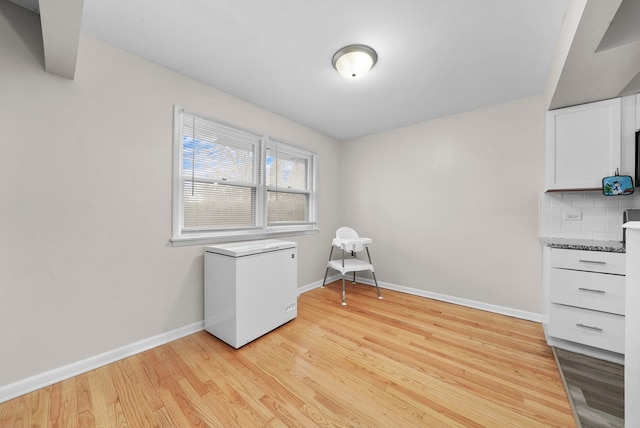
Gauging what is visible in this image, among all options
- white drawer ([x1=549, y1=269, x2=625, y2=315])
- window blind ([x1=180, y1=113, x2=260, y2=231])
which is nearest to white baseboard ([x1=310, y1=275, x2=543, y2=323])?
white drawer ([x1=549, y1=269, x2=625, y2=315])

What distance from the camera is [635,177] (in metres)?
1.78

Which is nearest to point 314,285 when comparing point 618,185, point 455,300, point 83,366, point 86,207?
point 455,300

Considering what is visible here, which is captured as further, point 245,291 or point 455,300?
point 455,300

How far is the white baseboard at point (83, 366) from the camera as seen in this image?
1362 millimetres

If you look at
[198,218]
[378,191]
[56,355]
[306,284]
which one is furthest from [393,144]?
[56,355]

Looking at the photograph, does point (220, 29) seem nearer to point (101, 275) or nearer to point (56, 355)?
point (101, 275)

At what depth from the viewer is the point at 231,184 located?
2451mm

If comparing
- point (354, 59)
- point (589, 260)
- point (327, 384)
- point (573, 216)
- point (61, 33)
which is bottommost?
point (327, 384)

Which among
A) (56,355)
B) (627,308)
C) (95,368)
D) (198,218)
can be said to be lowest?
(95,368)

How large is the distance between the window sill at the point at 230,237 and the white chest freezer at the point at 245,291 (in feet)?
0.31

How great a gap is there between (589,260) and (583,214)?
2.12ft

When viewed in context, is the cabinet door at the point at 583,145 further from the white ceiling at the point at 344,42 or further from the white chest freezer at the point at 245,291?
the white chest freezer at the point at 245,291

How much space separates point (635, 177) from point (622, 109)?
1.79 feet

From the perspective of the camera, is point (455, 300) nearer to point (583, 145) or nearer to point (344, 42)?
point (583, 145)
